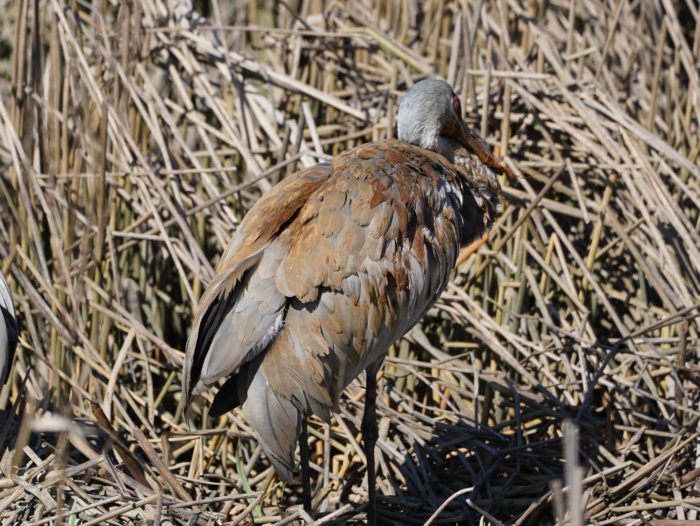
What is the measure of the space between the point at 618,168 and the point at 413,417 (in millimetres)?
1521

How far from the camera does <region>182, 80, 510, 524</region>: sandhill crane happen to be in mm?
3279

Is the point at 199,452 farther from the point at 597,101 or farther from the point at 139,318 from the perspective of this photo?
the point at 597,101

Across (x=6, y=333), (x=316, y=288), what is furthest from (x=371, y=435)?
(x=6, y=333)

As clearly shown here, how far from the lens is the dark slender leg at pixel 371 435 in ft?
12.7

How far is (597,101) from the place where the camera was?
4984mm

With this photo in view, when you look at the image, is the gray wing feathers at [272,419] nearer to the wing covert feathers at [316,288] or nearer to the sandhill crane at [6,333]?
the wing covert feathers at [316,288]

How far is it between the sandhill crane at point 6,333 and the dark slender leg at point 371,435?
1.37 m

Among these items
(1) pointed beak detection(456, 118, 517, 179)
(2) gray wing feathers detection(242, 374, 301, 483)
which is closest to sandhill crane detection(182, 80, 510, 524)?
(2) gray wing feathers detection(242, 374, 301, 483)

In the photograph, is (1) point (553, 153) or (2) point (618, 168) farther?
(1) point (553, 153)

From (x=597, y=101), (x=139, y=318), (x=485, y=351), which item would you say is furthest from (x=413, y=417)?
(x=597, y=101)

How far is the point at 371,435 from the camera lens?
13.1 ft

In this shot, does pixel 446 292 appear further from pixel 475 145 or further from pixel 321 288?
pixel 321 288

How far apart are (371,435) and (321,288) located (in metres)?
0.90

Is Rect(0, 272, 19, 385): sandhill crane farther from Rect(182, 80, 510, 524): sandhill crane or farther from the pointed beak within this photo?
the pointed beak
